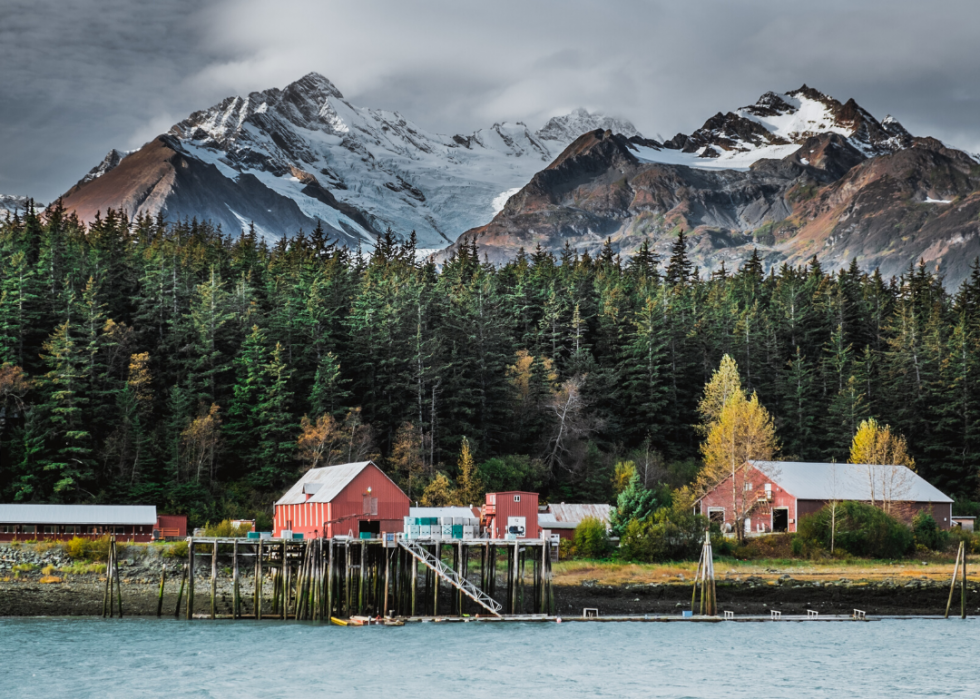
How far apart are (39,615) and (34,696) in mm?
18007

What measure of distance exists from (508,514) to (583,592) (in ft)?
20.6

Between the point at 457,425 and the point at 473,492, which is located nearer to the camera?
the point at 473,492

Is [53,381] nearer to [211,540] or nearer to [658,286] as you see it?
[211,540]

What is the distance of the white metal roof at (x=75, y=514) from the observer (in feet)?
208

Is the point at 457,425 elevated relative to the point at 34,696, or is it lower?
elevated

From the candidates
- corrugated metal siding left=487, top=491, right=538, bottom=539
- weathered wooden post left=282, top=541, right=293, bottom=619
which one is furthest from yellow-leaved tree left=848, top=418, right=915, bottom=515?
weathered wooden post left=282, top=541, right=293, bottom=619

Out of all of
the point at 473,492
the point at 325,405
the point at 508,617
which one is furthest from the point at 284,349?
the point at 508,617

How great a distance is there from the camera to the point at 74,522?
209 ft

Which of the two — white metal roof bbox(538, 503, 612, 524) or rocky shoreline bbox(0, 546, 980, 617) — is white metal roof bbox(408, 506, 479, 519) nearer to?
white metal roof bbox(538, 503, 612, 524)

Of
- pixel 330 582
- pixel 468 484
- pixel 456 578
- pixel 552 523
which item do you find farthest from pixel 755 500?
pixel 330 582

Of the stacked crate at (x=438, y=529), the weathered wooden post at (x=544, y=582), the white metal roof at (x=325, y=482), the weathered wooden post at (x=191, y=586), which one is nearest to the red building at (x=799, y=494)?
the weathered wooden post at (x=544, y=582)

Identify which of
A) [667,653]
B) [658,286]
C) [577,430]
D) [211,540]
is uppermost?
[658,286]

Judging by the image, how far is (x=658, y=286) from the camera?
419ft

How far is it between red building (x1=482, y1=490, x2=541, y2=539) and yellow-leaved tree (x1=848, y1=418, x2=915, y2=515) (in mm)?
29007
